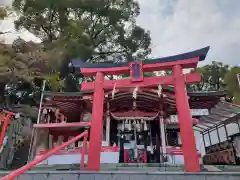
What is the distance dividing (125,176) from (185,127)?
241cm

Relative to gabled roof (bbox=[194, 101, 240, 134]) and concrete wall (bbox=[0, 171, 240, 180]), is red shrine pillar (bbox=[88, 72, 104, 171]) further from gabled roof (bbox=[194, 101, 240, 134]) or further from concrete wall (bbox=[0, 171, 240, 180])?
gabled roof (bbox=[194, 101, 240, 134])

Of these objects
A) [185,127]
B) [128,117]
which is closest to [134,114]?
[128,117]

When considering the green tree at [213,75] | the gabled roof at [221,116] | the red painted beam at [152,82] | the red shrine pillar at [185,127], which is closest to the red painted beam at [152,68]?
the red shrine pillar at [185,127]

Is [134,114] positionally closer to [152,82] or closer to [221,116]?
[152,82]

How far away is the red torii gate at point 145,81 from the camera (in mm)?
6469

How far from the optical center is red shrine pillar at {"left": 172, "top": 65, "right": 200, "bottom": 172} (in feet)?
19.5

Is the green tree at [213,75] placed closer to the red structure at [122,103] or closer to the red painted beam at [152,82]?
the red structure at [122,103]

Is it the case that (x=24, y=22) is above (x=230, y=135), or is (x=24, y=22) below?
above

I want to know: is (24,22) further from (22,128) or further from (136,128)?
(136,128)

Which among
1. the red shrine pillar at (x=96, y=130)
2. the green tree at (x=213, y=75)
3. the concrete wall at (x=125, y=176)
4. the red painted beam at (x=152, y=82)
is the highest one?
the green tree at (x=213, y=75)

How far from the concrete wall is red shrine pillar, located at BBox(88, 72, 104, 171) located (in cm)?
104

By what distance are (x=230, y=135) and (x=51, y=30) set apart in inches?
754

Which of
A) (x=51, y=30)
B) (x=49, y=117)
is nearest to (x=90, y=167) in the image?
(x=49, y=117)

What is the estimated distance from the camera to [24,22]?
69.2 ft
